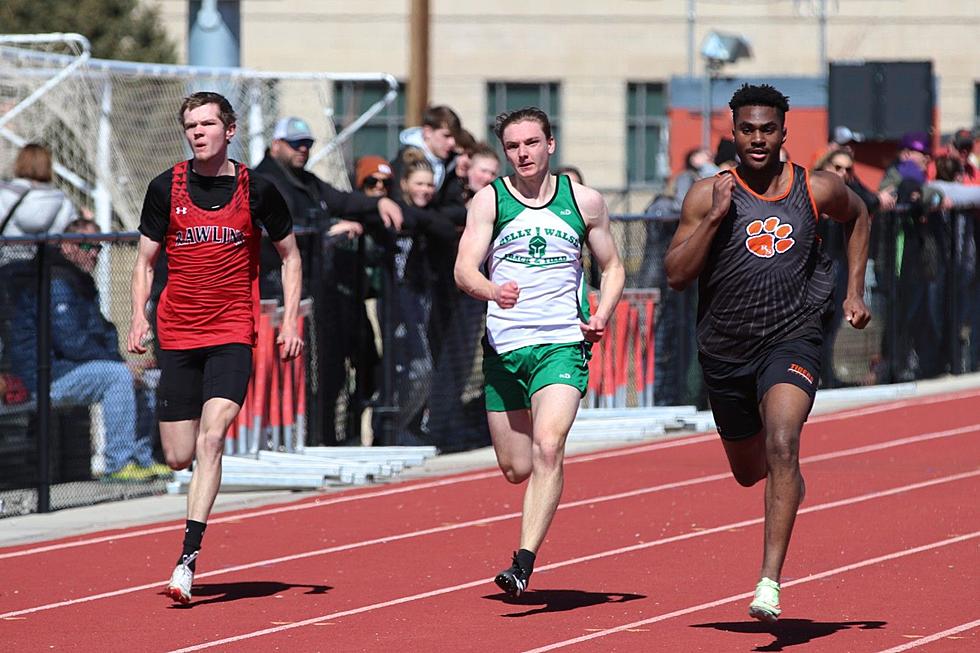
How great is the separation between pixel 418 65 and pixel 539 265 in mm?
14042

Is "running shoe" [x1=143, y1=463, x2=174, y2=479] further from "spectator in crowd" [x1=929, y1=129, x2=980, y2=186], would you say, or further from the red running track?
"spectator in crowd" [x1=929, y1=129, x2=980, y2=186]

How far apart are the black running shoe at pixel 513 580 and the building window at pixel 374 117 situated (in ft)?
105

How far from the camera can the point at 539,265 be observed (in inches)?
345

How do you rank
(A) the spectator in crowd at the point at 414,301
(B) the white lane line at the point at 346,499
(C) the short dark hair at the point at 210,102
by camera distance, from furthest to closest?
(A) the spectator in crowd at the point at 414,301
(B) the white lane line at the point at 346,499
(C) the short dark hair at the point at 210,102

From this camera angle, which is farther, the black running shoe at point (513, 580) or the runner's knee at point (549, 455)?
the runner's knee at point (549, 455)

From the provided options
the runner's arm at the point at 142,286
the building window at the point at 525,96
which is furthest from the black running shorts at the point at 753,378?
the building window at the point at 525,96

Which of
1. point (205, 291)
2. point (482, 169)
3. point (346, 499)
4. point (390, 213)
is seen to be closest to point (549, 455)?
point (205, 291)

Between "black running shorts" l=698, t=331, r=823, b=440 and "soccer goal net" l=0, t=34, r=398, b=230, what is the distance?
12376mm

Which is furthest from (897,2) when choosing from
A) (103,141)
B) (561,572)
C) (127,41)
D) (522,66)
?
(561,572)

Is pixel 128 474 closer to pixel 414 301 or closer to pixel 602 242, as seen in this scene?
pixel 414 301

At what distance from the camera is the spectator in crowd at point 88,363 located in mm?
11836

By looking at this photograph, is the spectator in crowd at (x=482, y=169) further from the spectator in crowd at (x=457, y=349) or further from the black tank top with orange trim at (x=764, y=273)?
the black tank top with orange trim at (x=764, y=273)

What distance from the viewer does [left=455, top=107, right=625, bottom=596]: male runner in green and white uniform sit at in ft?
28.5

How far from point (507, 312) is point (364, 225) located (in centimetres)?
523
